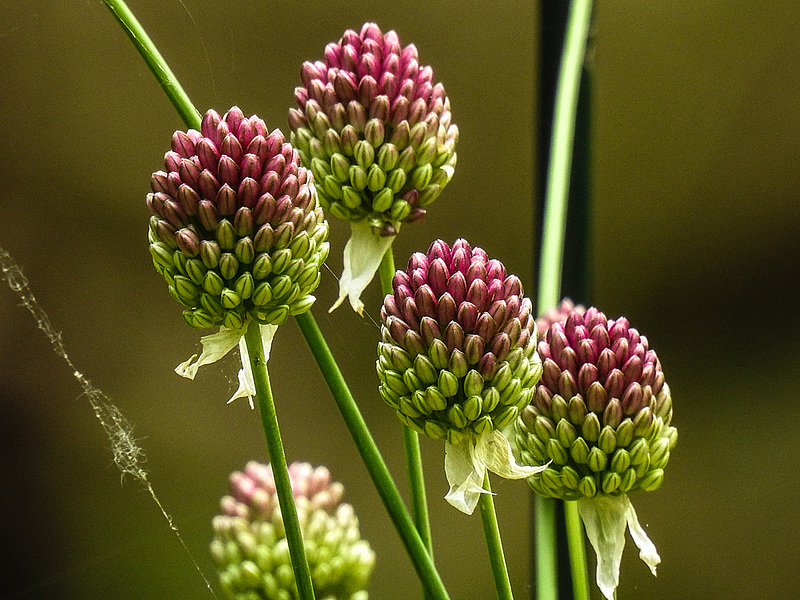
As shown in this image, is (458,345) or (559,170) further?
(559,170)

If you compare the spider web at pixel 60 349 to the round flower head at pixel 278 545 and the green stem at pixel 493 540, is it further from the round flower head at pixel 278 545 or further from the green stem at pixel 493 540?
the green stem at pixel 493 540

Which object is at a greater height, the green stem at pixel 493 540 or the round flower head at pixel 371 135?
the round flower head at pixel 371 135

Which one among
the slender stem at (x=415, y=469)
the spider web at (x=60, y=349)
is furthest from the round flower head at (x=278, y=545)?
the spider web at (x=60, y=349)

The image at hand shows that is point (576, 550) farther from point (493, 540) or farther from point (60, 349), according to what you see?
point (60, 349)

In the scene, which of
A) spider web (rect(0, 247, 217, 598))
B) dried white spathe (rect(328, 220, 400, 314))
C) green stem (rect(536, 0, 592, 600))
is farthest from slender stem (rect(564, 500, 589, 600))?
spider web (rect(0, 247, 217, 598))

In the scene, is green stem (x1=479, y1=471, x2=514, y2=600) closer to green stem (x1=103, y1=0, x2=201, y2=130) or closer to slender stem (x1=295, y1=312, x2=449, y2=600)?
slender stem (x1=295, y1=312, x2=449, y2=600)

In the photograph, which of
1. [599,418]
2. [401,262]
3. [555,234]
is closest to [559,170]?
[555,234]
